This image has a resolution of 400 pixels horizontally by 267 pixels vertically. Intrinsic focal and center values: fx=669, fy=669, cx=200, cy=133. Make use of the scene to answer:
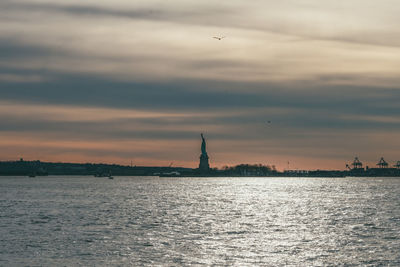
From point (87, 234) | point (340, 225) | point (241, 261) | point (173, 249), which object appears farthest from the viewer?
point (340, 225)

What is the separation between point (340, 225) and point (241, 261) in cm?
3530

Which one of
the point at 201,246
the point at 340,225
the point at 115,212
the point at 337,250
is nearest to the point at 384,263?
the point at 337,250

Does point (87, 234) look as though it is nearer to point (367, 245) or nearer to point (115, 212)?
point (367, 245)

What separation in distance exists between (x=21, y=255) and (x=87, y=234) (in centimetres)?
1534

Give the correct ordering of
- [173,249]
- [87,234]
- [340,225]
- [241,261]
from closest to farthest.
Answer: [241,261] < [173,249] < [87,234] < [340,225]

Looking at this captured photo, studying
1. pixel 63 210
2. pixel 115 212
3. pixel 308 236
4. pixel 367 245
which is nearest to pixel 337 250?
pixel 367 245

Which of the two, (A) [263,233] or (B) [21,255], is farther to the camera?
(A) [263,233]

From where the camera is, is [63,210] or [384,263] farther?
[63,210]

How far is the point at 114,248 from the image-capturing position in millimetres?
55844

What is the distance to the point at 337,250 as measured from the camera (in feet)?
184

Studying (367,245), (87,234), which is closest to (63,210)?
(87,234)

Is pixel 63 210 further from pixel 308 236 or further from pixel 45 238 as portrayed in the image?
pixel 308 236

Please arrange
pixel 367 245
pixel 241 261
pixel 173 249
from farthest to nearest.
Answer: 1. pixel 367 245
2. pixel 173 249
3. pixel 241 261

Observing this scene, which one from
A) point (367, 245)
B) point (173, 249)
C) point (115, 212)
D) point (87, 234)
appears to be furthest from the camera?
point (115, 212)
